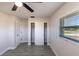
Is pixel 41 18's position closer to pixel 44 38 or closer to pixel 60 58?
pixel 44 38

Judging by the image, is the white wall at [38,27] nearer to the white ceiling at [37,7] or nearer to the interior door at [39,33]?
the interior door at [39,33]

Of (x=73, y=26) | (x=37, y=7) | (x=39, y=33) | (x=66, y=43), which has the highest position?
(x=37, y=7)

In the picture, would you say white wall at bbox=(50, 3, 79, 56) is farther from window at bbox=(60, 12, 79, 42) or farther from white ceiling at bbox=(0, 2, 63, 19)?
white ceiling at bbox=(0, 2, 63, 19)

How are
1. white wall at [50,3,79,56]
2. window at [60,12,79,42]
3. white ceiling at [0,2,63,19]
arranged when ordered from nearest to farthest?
white wall at [50,3,79,56] → window at [60,12,79,42] → white ceiling at [0,2,63,19]

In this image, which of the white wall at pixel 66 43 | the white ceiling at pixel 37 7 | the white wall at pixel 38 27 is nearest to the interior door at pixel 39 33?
the white wall at pixel 38 27

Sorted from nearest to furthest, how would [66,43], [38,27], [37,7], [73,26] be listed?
[73,26], [66,43], [37,7], [38,27]

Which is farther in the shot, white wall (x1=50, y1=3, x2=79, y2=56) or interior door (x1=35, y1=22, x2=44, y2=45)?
interior door (x1=35, y1=22, x2=44, y2=45)

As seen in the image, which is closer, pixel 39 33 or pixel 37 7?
pixel 37 7

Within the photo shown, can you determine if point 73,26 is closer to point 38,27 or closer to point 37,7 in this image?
point 37,7

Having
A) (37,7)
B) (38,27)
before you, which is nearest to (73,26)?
(37,7)

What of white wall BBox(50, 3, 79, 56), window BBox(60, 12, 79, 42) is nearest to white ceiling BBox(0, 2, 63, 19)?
white wall BBox(50, 3, 79, 56)

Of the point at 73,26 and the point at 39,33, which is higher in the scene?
the point at 73,26

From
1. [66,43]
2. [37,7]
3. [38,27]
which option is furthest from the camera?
[38,27]

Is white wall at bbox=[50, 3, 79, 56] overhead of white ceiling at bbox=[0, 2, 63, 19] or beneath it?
beneath
